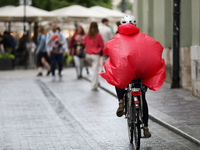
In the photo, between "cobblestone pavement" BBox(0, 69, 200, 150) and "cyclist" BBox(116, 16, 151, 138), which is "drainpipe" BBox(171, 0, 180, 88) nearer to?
"cobblestone pavement" BBox(0, 69, 200, 150)

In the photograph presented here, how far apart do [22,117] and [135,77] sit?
3.41 meters

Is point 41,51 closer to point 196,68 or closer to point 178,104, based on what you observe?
point 196,68

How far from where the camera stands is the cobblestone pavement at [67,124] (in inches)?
260

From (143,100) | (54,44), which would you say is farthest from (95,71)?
(143,100)

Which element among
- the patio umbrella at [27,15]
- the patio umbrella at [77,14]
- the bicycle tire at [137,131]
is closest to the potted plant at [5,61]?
the patio umbrella at [27,15]

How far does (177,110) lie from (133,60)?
340 centimetres

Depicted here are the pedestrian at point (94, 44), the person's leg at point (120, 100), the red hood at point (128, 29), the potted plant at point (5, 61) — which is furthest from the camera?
the potted plant at point (5, 61)

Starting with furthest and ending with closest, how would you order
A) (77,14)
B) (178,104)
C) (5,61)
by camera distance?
(77,14) < (5,61) < (178,104)

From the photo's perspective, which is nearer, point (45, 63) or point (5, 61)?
point (45, 63)

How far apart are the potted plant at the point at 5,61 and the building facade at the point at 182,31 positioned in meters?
7.71

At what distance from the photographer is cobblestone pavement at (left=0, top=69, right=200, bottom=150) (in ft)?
21.7

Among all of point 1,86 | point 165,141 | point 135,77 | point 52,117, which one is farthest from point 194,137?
point 1,86

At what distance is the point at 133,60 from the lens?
610cm

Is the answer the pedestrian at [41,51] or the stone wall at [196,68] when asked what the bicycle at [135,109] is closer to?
the stone wall at [196,68]
